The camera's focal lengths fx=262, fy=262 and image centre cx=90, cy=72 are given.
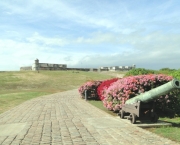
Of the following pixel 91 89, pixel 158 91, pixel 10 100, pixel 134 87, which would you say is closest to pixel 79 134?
pixel 158 91

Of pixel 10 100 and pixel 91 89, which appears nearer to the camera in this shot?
pixel 10 100

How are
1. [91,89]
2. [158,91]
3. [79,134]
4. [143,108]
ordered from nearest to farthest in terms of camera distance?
1. [79,134]
2. [158,91]
3. [143,108]
4. [91,89]

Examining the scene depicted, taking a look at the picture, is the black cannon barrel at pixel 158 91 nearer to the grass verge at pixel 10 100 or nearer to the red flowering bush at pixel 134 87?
the red flowering bush at pixel 134 87

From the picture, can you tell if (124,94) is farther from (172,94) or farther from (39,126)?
(39,126)

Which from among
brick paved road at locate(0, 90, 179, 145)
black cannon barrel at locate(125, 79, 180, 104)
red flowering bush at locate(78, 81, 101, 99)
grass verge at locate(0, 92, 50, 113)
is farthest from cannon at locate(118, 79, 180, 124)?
red flowering bush at locate(78, 81, 101, 99)

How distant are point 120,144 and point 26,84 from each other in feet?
119

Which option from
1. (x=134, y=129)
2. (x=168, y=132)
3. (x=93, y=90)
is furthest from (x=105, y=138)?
(x=93, y=90)

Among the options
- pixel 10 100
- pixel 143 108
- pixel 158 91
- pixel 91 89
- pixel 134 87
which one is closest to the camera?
pixel 158 91

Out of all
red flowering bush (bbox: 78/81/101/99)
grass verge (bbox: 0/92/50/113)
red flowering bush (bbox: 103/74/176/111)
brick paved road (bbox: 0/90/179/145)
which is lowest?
grass verge (bbox: 0/92/50/113)

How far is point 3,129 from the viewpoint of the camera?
8.66m

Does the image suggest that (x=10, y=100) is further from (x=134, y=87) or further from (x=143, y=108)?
(x=143, y=108)

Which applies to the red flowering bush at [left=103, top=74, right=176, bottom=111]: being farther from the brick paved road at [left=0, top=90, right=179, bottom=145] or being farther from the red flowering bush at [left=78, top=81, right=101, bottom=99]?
the red flowering bush at [left=78, top=81, right=101, bottom=99]

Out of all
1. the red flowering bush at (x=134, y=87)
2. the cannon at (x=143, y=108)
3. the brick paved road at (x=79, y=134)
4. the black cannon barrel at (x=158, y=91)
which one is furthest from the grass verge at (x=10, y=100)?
the black cannon barrel at (x=158, y=91)

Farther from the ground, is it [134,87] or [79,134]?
[134,87]
